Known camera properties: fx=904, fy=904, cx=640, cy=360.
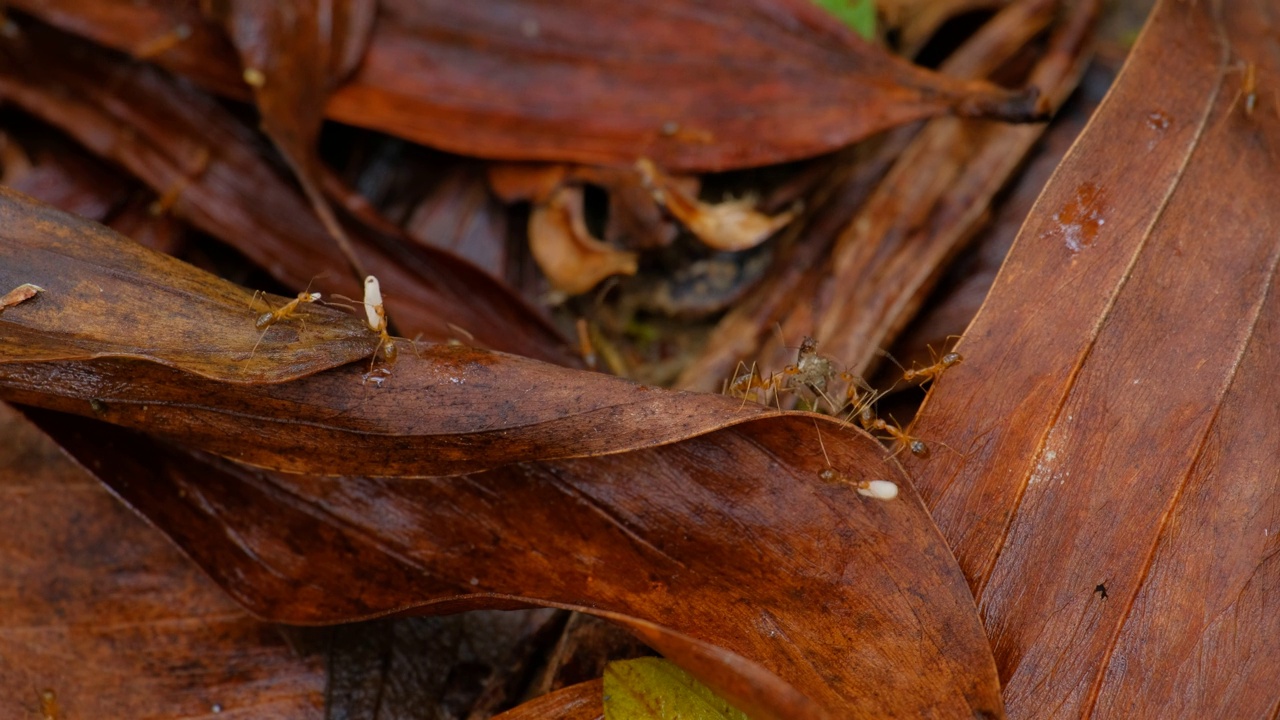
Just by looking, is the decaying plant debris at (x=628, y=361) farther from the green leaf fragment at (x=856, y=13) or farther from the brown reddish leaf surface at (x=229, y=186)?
the green leaf fragment at (x=856, y=13)

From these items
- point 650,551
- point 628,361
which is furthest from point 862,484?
point 628,361

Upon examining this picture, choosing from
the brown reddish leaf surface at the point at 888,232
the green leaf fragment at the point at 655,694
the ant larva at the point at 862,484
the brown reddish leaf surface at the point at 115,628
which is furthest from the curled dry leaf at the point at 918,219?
the brown reddish leaf surface at the point at 115,628

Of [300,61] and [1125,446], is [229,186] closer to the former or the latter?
[300,61]

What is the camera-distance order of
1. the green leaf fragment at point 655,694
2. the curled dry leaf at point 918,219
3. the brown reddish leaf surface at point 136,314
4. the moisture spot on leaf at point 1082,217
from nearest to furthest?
the brown reddish leaf surface at point 136,314
the green leaf fragment at point 655,694
the moisture spot on leaf at point 1082,217
the curled dry leaf at point 918,219

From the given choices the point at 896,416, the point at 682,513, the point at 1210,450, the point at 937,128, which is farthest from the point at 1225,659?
the point at 937,128

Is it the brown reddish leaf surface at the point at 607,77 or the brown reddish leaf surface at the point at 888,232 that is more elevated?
the brown reddish leaf surface at the point at 607,77

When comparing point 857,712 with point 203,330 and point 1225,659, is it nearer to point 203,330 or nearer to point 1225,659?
point 1225,659

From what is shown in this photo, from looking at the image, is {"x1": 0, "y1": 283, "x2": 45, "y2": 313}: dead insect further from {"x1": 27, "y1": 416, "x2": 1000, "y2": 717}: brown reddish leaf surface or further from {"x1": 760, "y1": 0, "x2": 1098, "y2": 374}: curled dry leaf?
{"x1": 760, "y1": 0, "x2": 1098, "y2": 374}: curled dry leaf

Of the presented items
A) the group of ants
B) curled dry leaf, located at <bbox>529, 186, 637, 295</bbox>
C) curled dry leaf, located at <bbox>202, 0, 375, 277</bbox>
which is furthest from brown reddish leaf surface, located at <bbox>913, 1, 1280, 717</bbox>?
curled dry leaf, located at <bbox>202, 0, 375, 277</bbox>
